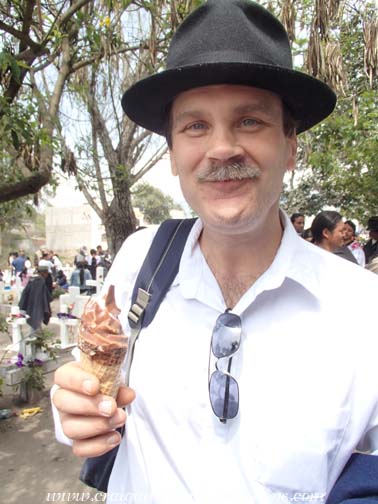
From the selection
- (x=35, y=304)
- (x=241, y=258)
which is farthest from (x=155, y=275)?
(x=35, y=304)

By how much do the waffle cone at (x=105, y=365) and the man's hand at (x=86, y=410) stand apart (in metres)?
0.03

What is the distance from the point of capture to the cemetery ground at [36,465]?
366 cm

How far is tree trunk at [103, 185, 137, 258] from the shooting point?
1031 centimetres

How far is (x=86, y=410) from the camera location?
3.53 feet

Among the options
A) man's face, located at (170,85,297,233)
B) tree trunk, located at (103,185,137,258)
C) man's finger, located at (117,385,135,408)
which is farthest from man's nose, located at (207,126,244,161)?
tree trunk, located at (103,185,137,258)

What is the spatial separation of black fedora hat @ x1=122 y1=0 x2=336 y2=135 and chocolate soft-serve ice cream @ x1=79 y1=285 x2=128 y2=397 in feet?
2.38

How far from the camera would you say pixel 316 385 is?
123 centimetres

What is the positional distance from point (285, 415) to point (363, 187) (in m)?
9.56

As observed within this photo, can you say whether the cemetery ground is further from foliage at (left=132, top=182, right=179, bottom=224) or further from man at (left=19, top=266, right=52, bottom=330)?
foliage at (left=132, top=182, right=179, bottom=224)

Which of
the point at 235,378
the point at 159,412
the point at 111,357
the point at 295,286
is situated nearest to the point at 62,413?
the point at 111,357

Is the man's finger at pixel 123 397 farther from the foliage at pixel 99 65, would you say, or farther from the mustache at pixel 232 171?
the foliage at pixel 99 65

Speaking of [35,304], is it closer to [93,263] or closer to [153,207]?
[93,263]

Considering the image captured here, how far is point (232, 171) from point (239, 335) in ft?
1.71

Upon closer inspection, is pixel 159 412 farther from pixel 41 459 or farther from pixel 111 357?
pixel 41 459
